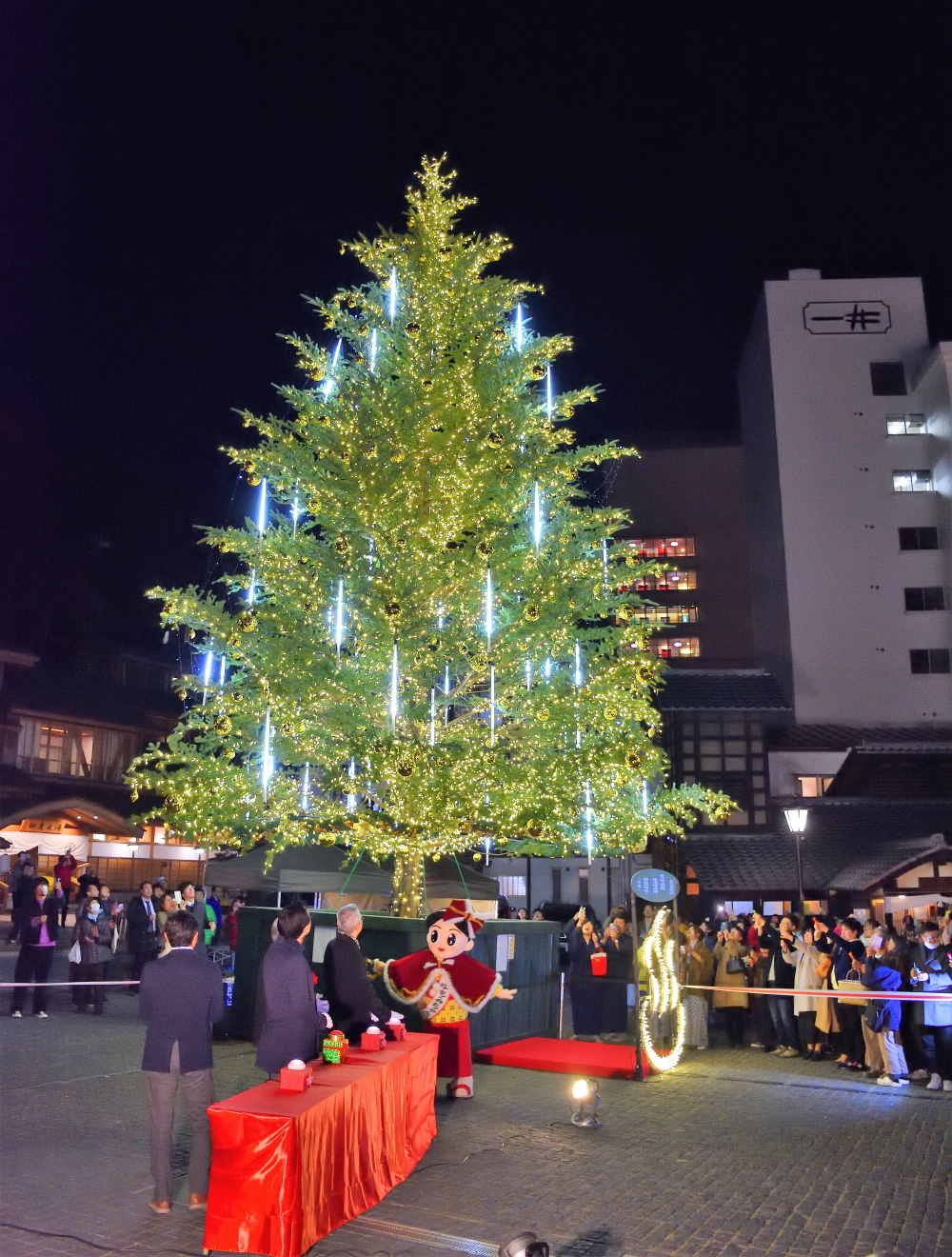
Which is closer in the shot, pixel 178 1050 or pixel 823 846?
pixel 178 1050

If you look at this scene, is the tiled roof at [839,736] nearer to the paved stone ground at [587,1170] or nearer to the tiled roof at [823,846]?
the tiled roof at [823,846]

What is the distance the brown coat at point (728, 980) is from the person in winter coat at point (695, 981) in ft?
0.73

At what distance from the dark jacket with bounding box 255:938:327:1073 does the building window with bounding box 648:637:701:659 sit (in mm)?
58210

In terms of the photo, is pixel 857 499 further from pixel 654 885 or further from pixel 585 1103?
pixel 585 1103

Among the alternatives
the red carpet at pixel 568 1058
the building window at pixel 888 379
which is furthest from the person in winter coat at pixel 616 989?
the building window at pixel 888 379

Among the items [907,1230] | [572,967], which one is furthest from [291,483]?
[907,1230]

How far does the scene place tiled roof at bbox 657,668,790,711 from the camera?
127ft

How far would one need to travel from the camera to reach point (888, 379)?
47.2 metres

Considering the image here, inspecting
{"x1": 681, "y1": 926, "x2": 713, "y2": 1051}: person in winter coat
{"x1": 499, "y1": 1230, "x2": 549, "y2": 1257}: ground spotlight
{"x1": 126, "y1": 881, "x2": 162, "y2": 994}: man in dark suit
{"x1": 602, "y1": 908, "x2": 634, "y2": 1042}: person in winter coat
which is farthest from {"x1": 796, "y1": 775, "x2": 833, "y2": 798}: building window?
{"x1": 499, "y1": 1230, "x2": 549, "y2": 1257}: ground spotlight

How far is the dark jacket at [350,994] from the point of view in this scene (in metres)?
8.89

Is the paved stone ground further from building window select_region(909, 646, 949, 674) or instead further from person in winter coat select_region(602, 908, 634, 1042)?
building window select_region(909, 646, 949, 674)

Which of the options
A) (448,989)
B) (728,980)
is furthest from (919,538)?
(448,989)

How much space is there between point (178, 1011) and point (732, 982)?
440 inches

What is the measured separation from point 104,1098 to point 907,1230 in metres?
7.02
